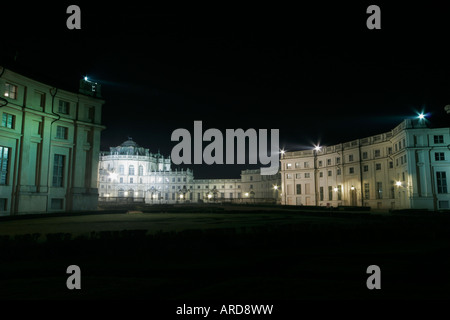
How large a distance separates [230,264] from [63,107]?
3304cm

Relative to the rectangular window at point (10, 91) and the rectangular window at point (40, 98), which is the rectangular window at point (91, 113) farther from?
the rectangular window at point (10, 91)

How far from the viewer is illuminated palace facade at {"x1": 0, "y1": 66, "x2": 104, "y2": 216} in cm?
3070

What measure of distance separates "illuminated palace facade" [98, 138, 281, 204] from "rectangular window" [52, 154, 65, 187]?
8149cm

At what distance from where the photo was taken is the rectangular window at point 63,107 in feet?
118

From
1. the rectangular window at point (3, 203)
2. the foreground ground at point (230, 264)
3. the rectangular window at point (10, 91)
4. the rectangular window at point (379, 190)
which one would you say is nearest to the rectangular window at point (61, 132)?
the rectangular window at point (10, 91)

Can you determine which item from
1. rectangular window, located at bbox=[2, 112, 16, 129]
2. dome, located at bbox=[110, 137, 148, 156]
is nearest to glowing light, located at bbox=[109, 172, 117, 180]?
dome, located at bbox=[110, 137, 148, 156]

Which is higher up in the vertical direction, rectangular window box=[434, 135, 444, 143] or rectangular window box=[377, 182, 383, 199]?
rectangular window box=[434, 135, 444, 143]

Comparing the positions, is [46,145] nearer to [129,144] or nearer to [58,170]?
[58,170]

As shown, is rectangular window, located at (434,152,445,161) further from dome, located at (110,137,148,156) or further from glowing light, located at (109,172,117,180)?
glowing light, located at (109,172,117,180)

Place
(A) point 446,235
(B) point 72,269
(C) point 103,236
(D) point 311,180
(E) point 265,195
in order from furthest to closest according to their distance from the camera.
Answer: (E) point 265,195 < (D) point 311,180 < (A) point 446,235 < (C) point 103,236 < (B) point 72,269

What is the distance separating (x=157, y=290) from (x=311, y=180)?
66.7 metres

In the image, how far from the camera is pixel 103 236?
1136cm
